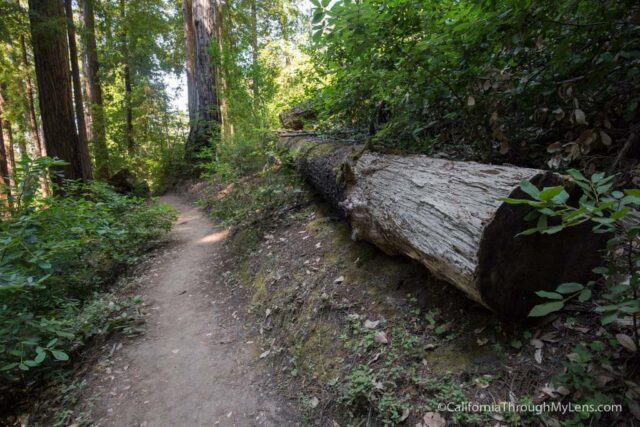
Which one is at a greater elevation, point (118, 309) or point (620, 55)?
point (620, 55)

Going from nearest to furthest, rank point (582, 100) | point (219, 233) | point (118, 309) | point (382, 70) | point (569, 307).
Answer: point (569, 307) < point (582, 100) < point (382, 70) < point (118, 309) < point (219, 233)

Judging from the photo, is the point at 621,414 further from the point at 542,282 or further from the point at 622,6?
the point at 622,6

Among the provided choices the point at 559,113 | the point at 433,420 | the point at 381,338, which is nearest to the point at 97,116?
the point at 381,338

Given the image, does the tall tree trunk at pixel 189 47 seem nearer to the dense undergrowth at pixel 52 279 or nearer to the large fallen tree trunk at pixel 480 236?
the dense undergrowth at pixel 52 279

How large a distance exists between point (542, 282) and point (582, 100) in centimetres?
152

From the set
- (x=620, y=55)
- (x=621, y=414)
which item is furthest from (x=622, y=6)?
(x=621, y=414)

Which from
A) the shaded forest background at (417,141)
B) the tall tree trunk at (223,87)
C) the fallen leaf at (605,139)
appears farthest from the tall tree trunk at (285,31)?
the fallen leaf at (605,139)

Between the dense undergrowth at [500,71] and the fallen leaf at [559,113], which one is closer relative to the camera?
the dense undergrowth at [500,71]

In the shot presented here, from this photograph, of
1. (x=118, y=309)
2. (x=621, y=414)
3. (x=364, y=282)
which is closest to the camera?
(x=621, y=414)

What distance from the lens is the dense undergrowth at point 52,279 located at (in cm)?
297

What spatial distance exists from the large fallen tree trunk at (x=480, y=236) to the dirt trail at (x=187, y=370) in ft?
5.74

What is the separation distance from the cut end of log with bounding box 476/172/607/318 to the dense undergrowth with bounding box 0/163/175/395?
3.47 m

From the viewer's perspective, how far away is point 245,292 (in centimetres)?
448

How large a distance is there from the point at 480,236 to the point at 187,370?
3127mm
